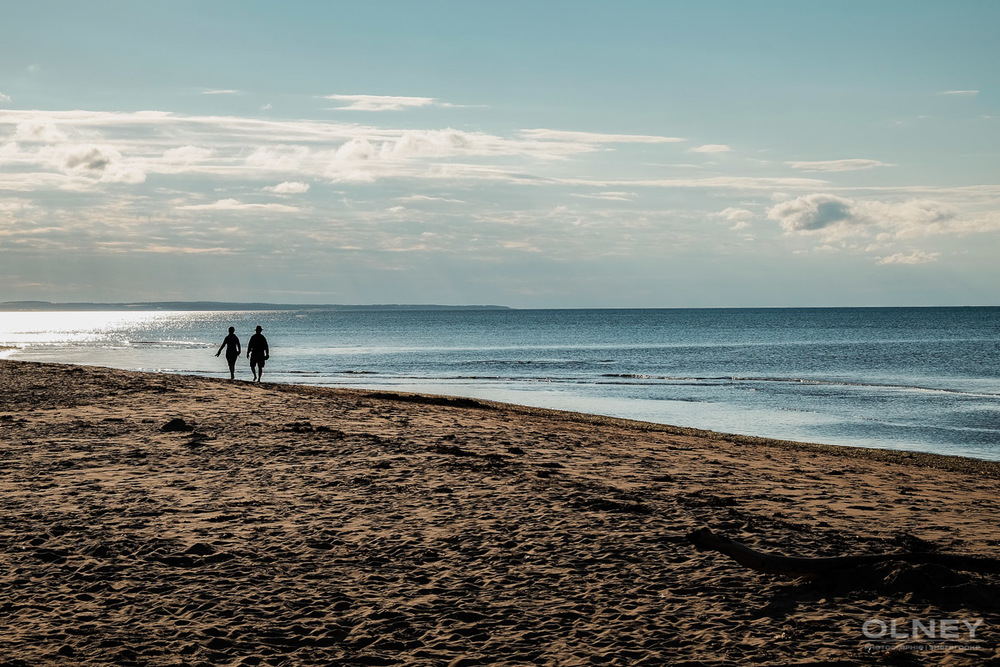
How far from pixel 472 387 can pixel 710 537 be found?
3063 cm

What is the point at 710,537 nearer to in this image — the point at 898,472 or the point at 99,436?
the point at 898,472

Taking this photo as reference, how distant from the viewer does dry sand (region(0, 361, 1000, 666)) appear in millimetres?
6371

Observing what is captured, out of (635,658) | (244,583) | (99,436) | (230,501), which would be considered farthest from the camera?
(99,436)

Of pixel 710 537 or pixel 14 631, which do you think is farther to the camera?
pixel 710 537

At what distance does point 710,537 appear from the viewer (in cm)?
855

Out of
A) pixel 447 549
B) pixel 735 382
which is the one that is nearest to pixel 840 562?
pixel 447 549

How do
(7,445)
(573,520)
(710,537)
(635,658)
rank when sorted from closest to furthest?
(635,658)
(710,537)
(573,520)
(7,445)

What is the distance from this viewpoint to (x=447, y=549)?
866cm

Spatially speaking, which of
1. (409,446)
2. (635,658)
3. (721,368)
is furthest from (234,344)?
(721,368)

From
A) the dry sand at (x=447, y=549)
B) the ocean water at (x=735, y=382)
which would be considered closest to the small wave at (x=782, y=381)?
the ocean water at (x=735, y=382)

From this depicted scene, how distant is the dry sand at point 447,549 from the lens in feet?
20.9

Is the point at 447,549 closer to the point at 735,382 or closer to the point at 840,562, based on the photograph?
the point at 840,562

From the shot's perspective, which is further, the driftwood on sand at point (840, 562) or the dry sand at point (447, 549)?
the driftwood on sand at point (840, 562)

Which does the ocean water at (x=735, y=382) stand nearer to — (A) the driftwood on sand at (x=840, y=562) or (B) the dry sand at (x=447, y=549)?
(B) the dry sand at (x=447, y=549)
